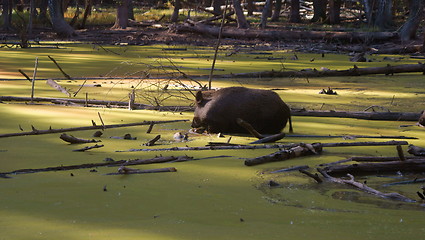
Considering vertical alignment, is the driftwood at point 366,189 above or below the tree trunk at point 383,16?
above

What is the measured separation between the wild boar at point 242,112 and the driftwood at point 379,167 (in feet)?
6.15

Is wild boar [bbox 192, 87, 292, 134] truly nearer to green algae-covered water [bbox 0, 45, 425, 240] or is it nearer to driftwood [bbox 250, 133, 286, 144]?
green algae-covered water [bbox 0, 45, 425, 240]

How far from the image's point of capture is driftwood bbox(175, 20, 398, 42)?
25.5 m

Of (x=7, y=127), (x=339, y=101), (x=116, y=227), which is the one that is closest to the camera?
(x=116, y=227)

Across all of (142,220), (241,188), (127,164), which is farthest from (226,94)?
(142,220)


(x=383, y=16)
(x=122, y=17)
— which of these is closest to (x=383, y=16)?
(x=383, y=16)

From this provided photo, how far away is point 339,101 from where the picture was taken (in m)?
10.7

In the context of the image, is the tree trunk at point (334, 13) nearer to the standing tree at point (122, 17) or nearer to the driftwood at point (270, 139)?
the standing tree at point (122, 17)

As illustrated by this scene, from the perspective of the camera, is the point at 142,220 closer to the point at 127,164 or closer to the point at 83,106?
the point at 127,164

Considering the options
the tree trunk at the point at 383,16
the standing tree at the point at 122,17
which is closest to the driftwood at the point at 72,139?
the tree trunk at the point at 383,16

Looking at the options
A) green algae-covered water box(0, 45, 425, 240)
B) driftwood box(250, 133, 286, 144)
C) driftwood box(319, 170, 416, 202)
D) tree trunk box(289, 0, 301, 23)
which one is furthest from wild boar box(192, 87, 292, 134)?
tree trunk box(289, 0, 301, 23)

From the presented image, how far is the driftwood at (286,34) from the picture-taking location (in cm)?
2545

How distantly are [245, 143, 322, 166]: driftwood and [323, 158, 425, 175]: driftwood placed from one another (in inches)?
21.2

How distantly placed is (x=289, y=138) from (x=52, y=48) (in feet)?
57.6
